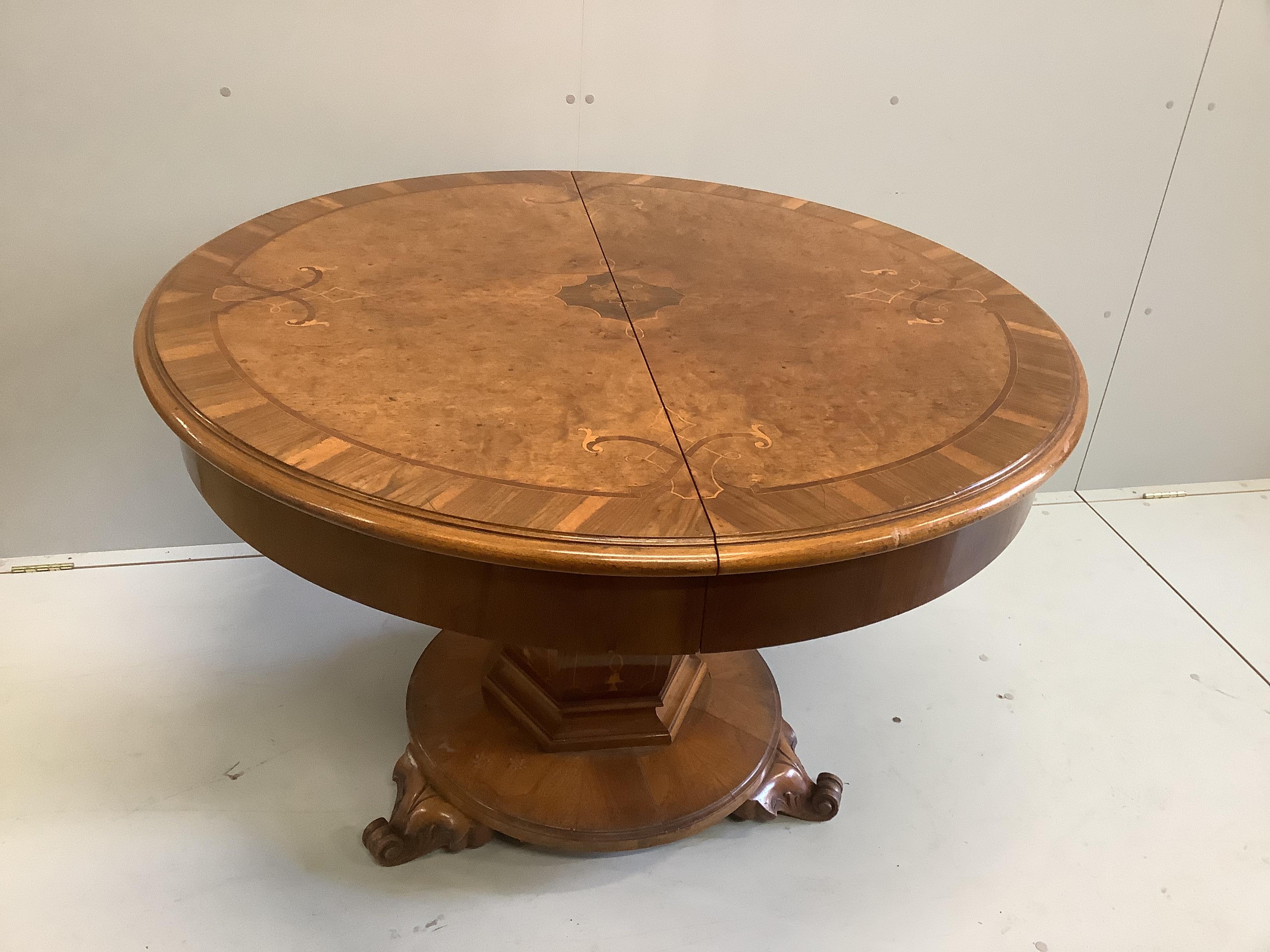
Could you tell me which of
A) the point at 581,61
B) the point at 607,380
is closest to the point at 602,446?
the point at 607,380

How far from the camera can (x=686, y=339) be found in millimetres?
1426

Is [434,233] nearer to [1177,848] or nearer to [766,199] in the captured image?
[766,199]

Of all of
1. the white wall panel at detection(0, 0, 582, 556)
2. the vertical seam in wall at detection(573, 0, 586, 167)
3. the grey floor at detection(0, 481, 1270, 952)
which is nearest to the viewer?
the grey floor at detection(0, 481, 1270, 952)

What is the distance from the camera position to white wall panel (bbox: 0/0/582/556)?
192cm

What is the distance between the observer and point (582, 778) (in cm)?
174

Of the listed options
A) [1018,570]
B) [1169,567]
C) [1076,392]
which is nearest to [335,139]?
[1076,392]

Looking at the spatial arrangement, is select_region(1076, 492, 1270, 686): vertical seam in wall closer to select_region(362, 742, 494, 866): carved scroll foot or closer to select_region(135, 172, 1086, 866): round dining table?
select_region(135, 172, 1086, 866): round dining table

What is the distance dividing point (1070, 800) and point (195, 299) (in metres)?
1.77

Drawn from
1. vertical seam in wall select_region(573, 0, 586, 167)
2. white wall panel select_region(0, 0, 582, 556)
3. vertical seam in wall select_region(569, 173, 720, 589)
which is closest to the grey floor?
white wall panel select_region(0, 0, 582, 556)

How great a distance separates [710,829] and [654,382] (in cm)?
92

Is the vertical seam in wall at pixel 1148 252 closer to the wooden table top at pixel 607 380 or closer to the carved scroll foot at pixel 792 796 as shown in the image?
the wooden table top at pixel 607 380

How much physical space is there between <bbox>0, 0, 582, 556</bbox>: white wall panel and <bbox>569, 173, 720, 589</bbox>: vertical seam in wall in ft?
1.09

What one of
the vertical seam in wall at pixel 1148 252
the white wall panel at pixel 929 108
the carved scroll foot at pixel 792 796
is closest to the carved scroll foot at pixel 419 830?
the carved scroll foot at pixel 792 796

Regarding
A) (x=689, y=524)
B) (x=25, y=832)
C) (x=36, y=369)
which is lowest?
(x=25, y=832)
